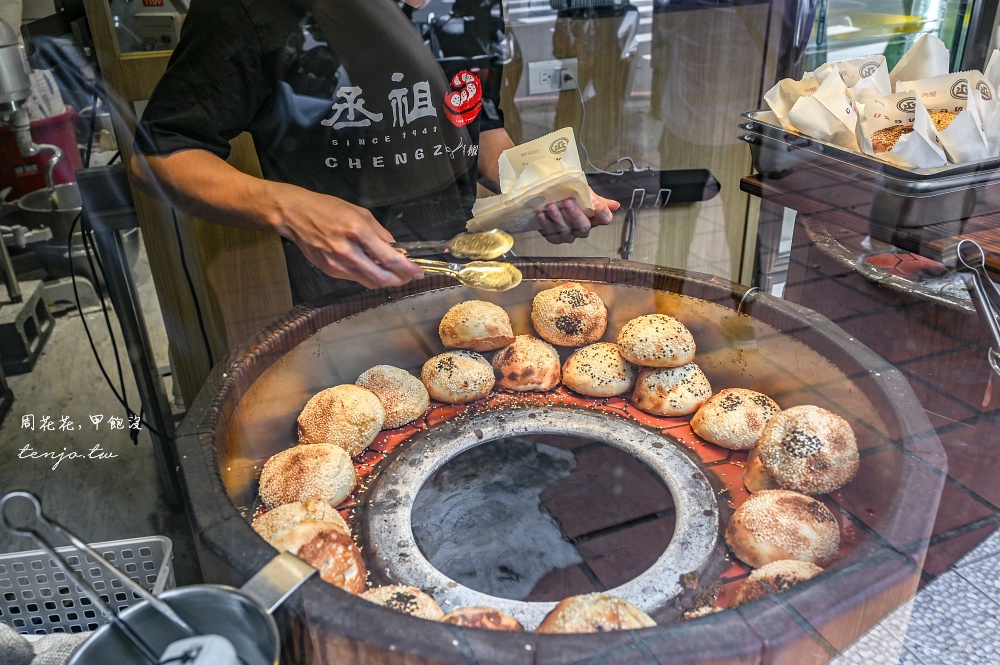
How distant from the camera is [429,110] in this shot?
103cm

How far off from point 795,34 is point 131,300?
1.85 meters

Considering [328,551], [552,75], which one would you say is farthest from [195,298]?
[552,75]

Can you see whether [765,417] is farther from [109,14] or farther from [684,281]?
[109,14]

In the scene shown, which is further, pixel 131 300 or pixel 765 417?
pixel 131 300

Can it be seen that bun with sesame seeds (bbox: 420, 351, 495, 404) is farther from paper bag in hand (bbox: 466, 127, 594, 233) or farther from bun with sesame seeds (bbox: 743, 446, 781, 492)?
bun with sesame seeds (bbox: 743, 446, 781, 492)

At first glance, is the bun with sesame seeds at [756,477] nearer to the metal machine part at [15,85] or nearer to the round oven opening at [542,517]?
the round oven opening at [542,517]

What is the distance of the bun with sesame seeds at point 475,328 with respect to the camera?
3.99ft

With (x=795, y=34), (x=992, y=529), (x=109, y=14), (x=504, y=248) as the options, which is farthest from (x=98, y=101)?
(x=795, y=34)

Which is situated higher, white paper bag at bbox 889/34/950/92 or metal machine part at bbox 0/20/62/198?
metal machine part at bbox 0/20/62/198

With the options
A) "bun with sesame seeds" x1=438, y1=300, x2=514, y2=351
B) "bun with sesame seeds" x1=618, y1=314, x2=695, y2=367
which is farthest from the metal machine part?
"bun with sesame seeds" x1=618, y1=314, x2=695, y2=367

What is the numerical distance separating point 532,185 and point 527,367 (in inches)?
12.4

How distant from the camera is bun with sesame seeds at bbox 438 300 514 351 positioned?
47.8 inches

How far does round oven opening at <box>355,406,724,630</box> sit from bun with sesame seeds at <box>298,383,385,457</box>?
6 cm

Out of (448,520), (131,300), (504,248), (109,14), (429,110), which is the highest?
(109,14)
